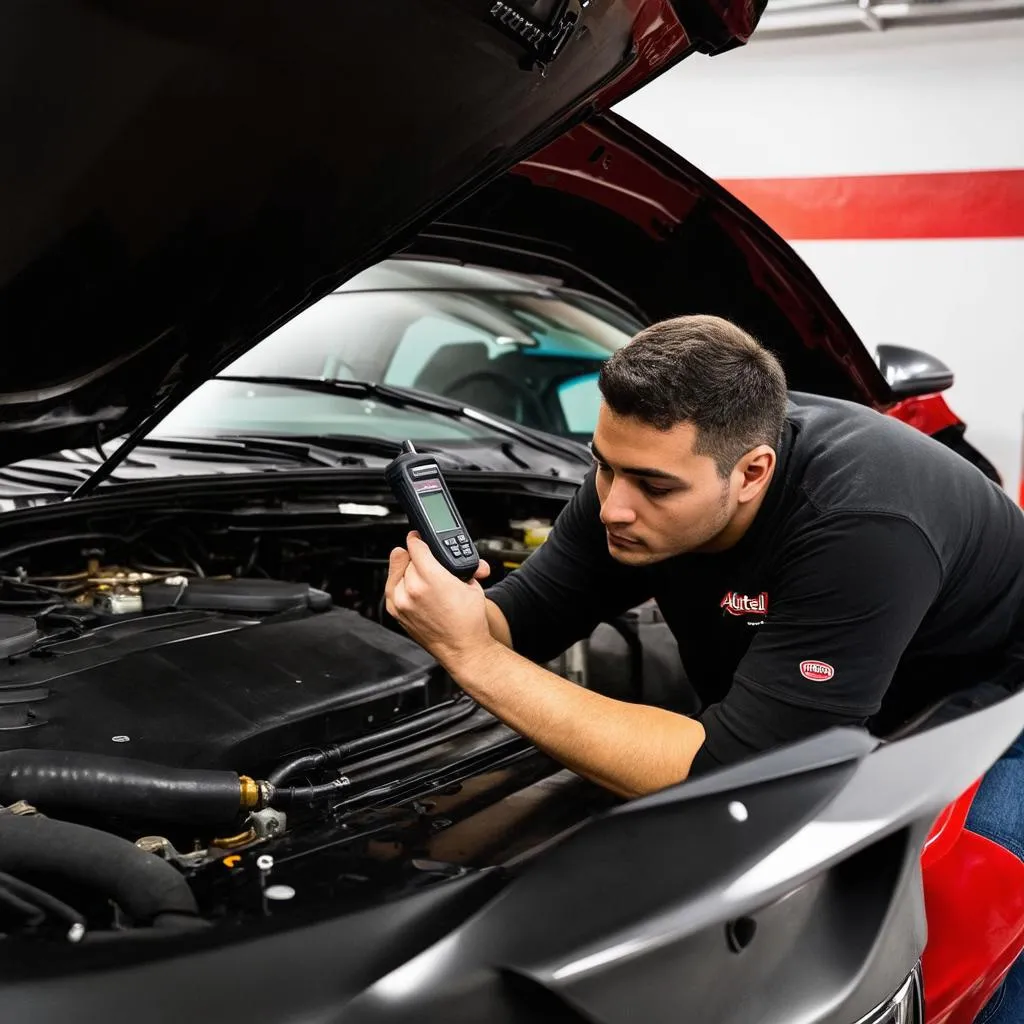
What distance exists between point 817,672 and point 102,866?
82cm

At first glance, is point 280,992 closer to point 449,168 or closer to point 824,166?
point 449,168

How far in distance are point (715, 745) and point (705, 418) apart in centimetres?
39

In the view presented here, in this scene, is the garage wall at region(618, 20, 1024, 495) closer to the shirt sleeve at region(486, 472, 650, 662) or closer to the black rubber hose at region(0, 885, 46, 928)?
the shirt sleeve at region(486, 472, 650, 662)

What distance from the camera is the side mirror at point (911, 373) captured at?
253 cm

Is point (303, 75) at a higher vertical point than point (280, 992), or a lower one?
higher

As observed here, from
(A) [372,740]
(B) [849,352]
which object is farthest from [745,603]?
(B) [849,352]

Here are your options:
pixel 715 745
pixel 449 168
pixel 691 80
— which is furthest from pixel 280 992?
pixel 691 80

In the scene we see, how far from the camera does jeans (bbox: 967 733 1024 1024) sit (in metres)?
1.56

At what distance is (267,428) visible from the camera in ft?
7.41

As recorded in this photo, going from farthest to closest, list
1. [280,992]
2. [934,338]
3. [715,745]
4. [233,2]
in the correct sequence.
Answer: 1. [934,338]
2. [715,745]
3. [233,2]
4. [280,992]

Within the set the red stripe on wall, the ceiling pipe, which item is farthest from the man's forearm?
the ceiling pipe

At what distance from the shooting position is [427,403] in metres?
2.50

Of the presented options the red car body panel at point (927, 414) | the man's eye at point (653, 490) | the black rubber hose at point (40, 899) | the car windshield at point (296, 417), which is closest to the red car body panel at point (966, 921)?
the man's eye at point (653, 490)

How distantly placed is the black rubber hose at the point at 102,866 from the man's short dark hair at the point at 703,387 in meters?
0.74
